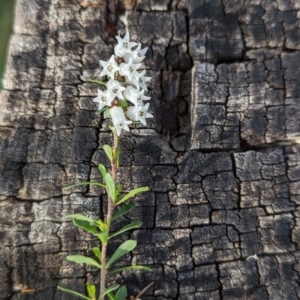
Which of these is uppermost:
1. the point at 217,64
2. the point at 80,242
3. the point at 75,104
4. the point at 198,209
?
the point at 217,64

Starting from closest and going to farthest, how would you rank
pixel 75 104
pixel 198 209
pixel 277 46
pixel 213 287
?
pixel 213 287, pixel 198 209, pixel 75 104, pixel 277 46

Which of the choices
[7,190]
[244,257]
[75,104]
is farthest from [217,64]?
[7,190]

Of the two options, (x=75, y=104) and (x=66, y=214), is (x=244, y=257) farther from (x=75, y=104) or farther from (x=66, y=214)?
(x=75, y=104)

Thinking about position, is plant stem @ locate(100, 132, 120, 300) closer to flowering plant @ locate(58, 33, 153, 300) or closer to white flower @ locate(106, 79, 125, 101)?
flowering plant @ locate(58, 33, 153, 300)

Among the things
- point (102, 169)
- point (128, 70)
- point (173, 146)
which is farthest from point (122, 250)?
point (128, 70)

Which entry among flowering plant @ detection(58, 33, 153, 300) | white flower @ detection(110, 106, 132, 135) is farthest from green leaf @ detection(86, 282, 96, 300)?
white flower @ detection(110, 106, 132, 135)

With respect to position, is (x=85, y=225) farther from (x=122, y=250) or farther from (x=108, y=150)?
→ (x=108, y=150)

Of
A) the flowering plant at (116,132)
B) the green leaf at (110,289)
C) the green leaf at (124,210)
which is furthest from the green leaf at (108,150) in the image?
the green leaf at (110,289)

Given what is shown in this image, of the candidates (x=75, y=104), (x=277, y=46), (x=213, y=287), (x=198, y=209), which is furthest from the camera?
(x=277, y=46)
